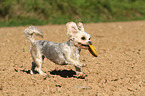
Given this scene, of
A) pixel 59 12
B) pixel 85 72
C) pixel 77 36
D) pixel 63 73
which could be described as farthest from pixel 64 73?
pixel 59 12

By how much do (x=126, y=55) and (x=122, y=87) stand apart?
2529 millimetres

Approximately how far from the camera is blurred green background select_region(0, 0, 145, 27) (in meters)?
15.2

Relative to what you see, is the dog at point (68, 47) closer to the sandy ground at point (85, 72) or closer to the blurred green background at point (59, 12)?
the sandy ground at point (85, 72)

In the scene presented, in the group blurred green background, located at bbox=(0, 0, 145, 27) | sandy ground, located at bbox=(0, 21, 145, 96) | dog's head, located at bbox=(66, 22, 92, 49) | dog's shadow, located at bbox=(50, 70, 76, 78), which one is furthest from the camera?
blurred green background, located at bbox=(0, 0, 145, 27)

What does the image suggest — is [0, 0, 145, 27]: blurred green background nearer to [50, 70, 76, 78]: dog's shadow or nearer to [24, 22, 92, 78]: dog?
[50, 70, 76, 78]: dog's shadow

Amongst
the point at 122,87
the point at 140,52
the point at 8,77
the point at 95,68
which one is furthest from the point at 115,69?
the point at 8,77

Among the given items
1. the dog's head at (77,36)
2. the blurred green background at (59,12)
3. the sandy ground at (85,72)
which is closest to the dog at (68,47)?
the dog's head at (77,36)

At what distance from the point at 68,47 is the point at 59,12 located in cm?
1158

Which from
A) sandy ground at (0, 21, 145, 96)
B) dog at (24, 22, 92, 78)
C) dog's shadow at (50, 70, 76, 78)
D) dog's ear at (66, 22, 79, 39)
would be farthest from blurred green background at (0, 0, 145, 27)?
dog's ear at (66, 22, 79, 39)

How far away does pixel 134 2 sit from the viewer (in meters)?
20.9

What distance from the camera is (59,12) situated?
16250mm

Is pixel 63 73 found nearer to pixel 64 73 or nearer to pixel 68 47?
pixel 64 73

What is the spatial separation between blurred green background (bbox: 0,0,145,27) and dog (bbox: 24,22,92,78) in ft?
29.5

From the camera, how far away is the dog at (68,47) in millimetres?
4805
